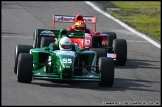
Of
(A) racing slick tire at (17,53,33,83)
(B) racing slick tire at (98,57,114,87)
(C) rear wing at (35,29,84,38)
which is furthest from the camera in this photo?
(C) rear wing at (35,29,84,38)

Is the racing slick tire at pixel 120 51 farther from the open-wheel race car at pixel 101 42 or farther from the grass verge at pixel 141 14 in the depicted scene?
the grass verge at pixel 141 14

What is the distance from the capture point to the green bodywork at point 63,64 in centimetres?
1399

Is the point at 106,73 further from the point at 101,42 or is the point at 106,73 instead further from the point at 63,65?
the point at 101,42

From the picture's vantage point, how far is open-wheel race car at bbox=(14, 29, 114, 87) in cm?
1396

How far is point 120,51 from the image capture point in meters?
17.9

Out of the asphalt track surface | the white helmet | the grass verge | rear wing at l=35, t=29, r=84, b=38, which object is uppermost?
the grass verge

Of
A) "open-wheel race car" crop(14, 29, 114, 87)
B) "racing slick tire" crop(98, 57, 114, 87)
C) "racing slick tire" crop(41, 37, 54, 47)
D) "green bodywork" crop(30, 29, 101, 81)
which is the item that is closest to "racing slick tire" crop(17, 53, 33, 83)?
"open-wheel race car" crop(14, 29, 114, 87)

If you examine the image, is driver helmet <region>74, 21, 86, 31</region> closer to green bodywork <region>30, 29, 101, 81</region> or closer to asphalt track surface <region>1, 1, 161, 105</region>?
asphalt track surface <region>1, 1, 161, 105</region>

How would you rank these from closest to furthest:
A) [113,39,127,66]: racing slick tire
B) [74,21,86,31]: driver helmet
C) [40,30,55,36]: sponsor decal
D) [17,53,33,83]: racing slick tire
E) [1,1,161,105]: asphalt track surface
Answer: [1,1,161,105]: asphalt track surface → [17,53,33,83]: racing slick tire → [40,30,55,36]: sponsor decal → [113,39,127,66]: racing slick tire → [74,21,86,31]: driver helmet

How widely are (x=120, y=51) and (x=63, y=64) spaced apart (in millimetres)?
4134

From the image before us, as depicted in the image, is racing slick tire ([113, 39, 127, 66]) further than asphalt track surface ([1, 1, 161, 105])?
Yes

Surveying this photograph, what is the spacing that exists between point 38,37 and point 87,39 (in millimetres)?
1766

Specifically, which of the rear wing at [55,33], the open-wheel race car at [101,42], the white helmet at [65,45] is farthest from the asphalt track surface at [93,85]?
the rear wing at [55,33]

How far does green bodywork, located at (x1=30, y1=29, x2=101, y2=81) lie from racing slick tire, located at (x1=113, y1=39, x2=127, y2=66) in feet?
8.23
